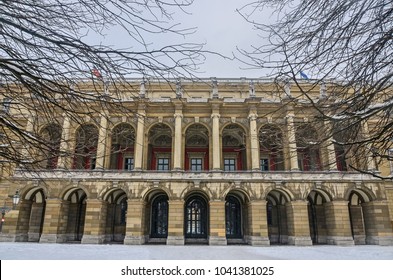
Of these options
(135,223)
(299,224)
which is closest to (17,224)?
(135,223)

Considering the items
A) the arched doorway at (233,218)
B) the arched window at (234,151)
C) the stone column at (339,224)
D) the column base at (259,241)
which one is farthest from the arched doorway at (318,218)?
the arched window at (234,151)

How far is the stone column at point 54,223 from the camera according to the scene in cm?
2308

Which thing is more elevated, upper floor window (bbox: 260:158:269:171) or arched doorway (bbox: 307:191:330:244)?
upper floor window (bbox: 260:158:269:171)

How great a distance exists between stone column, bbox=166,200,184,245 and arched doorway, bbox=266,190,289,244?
8.61m

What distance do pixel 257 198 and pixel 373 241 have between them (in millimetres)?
10028

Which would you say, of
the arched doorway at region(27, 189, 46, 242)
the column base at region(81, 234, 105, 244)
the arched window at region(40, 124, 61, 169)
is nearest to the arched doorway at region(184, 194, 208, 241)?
the column base at region(81, 234, 105, 244)

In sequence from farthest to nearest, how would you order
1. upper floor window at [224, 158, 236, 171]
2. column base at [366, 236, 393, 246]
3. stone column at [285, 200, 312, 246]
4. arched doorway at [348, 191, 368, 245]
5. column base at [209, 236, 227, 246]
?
upper floor window at [224, 158, 236, 171], arched doorway at [348, 191, 368, 245], column base at [366, 236, 393, 246], stone column at [285, 200, 312, 246], column base at [209, 236, 227, 246]

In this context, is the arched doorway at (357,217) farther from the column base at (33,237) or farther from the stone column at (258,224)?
the column base at (33,237)

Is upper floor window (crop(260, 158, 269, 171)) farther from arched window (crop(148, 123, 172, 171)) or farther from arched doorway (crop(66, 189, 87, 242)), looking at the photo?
arched doorway (crop(66, 189, 87, 242))

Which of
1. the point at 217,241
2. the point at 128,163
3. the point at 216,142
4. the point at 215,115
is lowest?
the point at 217,241

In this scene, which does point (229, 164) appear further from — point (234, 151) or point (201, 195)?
point (201, 195)

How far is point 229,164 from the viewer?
1147 inches

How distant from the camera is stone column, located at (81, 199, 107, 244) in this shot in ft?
75.6
